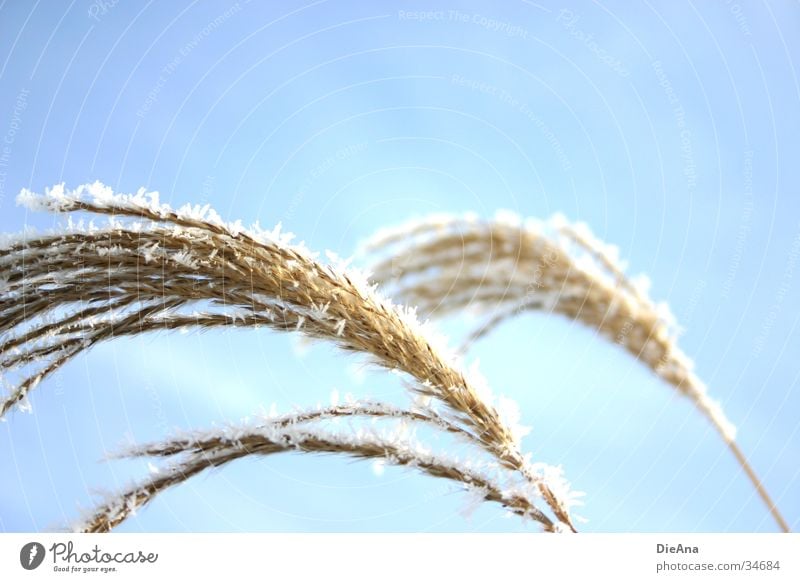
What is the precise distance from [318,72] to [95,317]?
1077 millimetres

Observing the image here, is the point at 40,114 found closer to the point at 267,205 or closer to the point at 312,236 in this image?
the point at 267,205

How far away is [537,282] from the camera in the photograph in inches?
81.4

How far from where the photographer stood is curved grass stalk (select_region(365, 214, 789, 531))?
2.00 meters

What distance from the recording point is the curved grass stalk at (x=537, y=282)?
6.55ft

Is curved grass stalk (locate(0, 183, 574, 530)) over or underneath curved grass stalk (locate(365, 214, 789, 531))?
underneath
